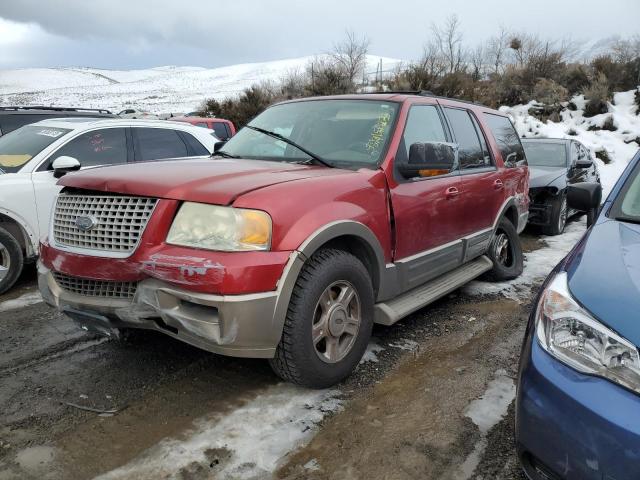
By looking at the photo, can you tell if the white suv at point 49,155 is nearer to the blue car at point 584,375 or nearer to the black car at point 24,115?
the black car at point 24,115

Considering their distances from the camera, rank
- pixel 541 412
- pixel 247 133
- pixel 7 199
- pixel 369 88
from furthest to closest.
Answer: pixel 369 88 → pixel 7 199 → pixel 247 133 → pixel 541 412

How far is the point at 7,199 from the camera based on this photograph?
15.7 ft

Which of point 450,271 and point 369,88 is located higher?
point 369,88

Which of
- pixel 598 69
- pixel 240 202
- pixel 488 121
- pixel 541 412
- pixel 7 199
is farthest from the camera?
pixel 598 69

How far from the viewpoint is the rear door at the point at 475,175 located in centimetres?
434

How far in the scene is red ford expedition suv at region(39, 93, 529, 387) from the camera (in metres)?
2.51

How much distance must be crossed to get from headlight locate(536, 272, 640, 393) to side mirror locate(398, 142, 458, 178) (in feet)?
5.01

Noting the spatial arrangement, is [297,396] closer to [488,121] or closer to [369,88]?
[488,121]

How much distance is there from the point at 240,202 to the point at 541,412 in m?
1.61

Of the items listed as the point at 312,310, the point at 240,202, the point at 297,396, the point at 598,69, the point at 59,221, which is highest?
the point at 598,69

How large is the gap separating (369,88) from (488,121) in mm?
19765

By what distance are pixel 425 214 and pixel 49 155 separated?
12.9ft

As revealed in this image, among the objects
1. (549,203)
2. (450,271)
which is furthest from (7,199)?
(549,203)

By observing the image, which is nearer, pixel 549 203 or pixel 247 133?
pixel 247 133
